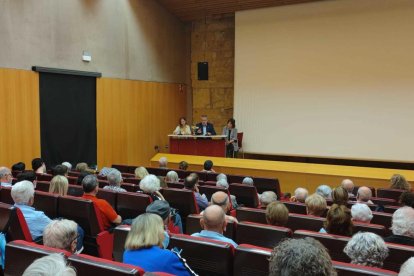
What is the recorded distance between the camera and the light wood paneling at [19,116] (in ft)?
24.8

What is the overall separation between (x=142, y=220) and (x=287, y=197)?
392 centimetres

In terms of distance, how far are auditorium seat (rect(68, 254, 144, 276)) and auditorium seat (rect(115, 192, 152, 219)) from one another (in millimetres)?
1860

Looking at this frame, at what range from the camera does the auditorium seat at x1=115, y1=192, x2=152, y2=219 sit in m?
3.82

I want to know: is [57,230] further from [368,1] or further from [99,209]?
[368,1]

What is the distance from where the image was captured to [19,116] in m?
7.84

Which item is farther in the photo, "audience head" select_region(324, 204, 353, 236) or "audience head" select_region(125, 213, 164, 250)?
"audience head" select_region(324, 204, 353, 236)

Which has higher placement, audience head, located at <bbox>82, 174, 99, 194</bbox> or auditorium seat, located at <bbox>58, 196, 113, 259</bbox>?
audience head, located at <bbox>82, 174, 99, 194</bbox>

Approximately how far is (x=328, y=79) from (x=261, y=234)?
7.77 m

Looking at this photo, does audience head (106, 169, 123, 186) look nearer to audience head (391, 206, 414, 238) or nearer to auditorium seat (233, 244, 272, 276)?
→ auditorium seat (233, 244, 272, 276)

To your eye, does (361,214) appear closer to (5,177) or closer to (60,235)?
(60,235)

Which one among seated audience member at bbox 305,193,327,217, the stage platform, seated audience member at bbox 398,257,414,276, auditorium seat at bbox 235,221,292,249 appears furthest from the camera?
the stage platform

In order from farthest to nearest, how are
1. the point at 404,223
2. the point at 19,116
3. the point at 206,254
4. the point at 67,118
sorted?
the point at 67,118
the point at 19,116
the point at 404,223
the point at 206,254

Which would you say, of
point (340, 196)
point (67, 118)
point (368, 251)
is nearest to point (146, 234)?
point (368, 251)

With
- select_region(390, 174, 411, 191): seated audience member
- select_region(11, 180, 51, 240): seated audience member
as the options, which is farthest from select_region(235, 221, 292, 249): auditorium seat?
select_region(390, 174, 411, 191): seated audience member
